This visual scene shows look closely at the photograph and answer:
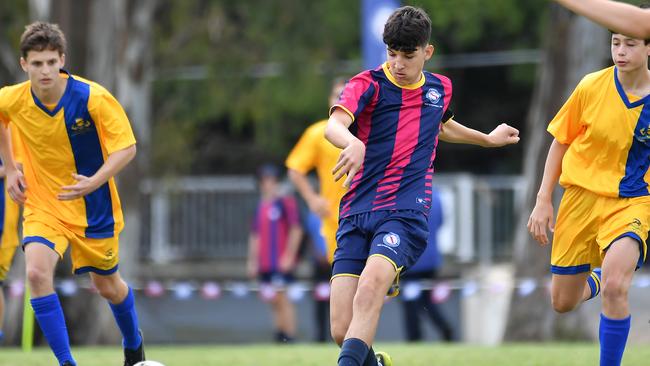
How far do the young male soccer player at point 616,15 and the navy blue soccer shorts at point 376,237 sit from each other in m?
1.86

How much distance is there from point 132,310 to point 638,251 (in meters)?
3.45

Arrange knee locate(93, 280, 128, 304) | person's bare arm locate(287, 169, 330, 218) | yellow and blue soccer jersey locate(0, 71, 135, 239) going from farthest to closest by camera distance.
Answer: person's bare arm locate(287, 169, 330, 218) → knee locate(93, 280, 128, 304) → yellow and blue soccer jersey locate(0, 71, 135, 239)

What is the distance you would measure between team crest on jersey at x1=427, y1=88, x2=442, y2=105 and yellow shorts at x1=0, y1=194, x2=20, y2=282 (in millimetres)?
4297

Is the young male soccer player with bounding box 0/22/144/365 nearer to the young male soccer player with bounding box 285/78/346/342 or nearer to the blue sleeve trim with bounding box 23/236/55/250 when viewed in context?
the blue sleeve trim with bounding box 23/236/55/250

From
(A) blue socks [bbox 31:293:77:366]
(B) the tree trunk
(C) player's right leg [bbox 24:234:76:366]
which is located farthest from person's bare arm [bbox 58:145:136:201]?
(B) the tree trunk

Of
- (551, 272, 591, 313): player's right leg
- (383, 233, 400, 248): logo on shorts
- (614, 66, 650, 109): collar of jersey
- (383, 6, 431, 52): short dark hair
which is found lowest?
(551, 272, 591, 313): player's right leg

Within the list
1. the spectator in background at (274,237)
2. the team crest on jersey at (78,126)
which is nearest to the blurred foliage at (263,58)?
the spectator in background at (274,237)

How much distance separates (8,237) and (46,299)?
2431mm

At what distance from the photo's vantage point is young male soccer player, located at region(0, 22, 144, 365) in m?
8.01

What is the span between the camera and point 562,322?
16.6 m

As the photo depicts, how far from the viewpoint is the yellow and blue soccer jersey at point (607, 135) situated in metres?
7.42

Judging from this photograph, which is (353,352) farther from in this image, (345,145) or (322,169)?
(322,169)

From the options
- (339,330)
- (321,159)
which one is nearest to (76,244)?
(339,330)

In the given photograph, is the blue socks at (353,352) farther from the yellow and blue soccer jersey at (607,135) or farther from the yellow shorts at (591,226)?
the yellow and blue soccer jersey at (607,135)
